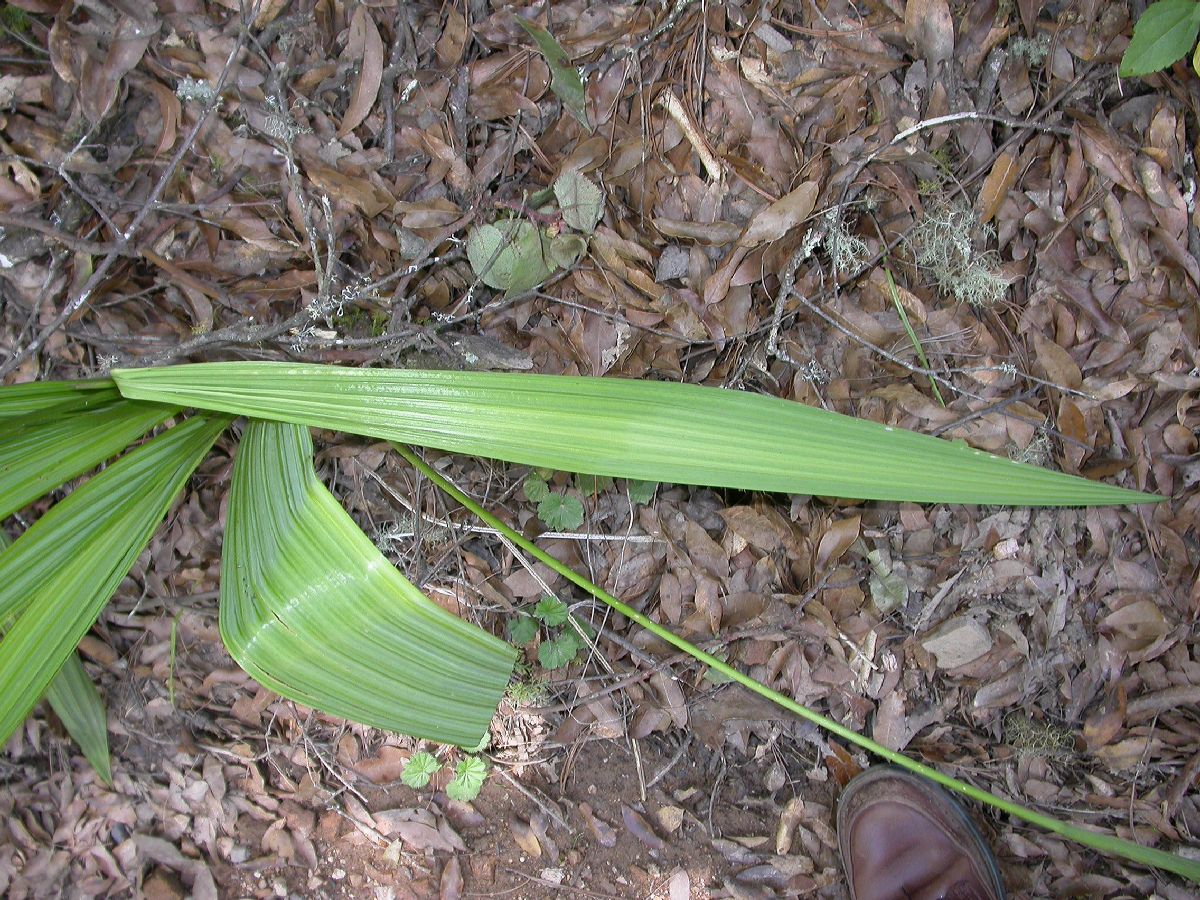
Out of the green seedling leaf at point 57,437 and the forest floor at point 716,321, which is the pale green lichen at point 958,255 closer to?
the forest floor at point 716,321

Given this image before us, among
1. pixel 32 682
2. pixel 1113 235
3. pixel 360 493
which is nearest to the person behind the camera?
pixel 32 682

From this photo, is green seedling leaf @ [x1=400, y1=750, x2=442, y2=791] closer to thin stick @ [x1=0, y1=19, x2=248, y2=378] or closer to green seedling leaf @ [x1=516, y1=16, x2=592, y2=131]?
thin stick @ [x1=0, y1=19, x2=248, y2=378]

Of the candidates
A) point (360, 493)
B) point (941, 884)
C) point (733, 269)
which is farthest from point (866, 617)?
point (360, 493)

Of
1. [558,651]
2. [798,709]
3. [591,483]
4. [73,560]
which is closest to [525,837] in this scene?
[558,651]

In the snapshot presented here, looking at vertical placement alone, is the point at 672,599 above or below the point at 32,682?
below

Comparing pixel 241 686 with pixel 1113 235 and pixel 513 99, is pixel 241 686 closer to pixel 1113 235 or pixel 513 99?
pixel 513 99

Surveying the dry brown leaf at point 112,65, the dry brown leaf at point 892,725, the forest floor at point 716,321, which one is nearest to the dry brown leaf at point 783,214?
the forest floor at point 716,321
